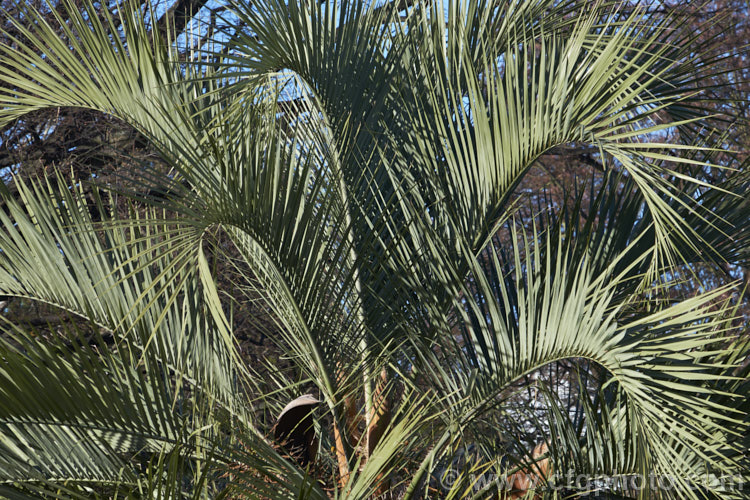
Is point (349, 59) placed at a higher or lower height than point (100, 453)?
higher

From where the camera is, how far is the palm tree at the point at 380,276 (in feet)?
5.29

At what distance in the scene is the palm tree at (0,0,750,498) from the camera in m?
1.61

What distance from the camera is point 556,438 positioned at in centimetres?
203

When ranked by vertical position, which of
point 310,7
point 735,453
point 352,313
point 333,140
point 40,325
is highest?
point 310,7

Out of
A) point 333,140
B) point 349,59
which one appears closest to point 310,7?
point 349,59

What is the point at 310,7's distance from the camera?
225cm

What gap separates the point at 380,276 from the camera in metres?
2.20

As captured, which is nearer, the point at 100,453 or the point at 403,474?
the point at 100,453

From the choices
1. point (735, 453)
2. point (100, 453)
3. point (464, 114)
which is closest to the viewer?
point (100, 453)

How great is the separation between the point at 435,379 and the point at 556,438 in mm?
379

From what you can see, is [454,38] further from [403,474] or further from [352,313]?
[403,474]

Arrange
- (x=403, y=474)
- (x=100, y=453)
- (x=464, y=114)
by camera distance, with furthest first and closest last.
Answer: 1. (x=403, y=474)
2. (x=464, y=114)
3. (x=100, y=453)

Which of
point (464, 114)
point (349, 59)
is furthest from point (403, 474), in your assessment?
point (349, 59)

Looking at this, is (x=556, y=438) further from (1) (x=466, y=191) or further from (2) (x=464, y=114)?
(2) (x=464, y=114)
